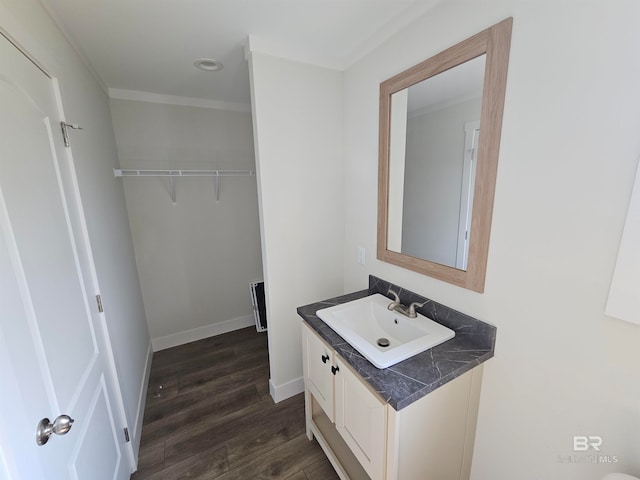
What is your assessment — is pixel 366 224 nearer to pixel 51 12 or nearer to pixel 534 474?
pixel 534 474

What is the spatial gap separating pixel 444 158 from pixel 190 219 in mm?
2360

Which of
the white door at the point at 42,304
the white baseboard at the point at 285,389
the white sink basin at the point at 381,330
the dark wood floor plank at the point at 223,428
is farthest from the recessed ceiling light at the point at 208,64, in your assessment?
the dark wood floor plank at the point at 223,428

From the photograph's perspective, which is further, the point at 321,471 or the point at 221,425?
the point at 221,425

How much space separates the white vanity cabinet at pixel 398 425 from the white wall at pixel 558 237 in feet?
0.39

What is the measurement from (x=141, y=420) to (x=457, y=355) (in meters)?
2.15

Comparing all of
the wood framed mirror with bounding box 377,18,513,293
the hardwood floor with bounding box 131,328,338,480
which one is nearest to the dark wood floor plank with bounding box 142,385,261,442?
the hardwood floor with bounding box 131,328,338,480

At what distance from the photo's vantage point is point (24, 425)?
2.20ft

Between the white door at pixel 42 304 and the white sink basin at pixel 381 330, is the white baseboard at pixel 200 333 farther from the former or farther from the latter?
the white sink basin at pixel 381 330

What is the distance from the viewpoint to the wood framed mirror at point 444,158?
3.51 ft

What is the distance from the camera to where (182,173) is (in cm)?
246

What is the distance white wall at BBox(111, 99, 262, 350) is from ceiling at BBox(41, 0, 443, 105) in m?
0.53

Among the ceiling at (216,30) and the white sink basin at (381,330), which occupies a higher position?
the ceiling at (216,30)

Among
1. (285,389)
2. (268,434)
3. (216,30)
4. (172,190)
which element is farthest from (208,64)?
(268,434)
